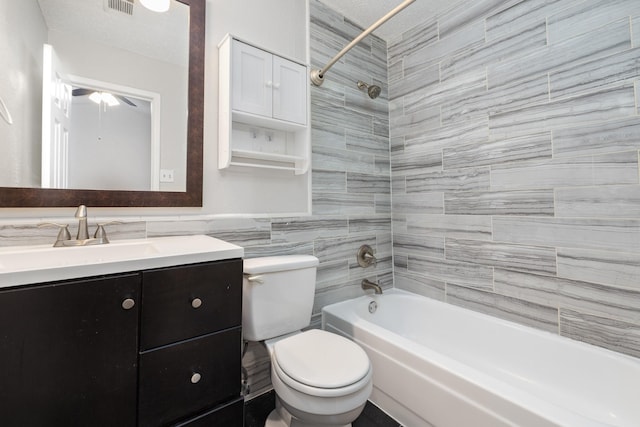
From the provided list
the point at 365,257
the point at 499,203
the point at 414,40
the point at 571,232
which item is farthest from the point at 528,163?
the point at 414,40

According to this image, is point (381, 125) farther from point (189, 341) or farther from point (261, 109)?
point (189, 341)

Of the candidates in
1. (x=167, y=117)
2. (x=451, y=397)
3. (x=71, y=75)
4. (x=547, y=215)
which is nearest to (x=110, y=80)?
(x=71, y=75)

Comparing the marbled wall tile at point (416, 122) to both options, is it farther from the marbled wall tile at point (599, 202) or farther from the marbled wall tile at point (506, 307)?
the marbled wall tile at point (506, 307)

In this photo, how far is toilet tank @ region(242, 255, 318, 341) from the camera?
128 cm

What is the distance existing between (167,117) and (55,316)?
3.22 feet

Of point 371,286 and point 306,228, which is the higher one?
point 306,228

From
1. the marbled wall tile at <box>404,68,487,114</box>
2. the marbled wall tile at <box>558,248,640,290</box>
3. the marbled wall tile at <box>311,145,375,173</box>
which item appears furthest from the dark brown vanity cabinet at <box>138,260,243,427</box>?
the marbled wall tile at <box>404,68,487,114</box>

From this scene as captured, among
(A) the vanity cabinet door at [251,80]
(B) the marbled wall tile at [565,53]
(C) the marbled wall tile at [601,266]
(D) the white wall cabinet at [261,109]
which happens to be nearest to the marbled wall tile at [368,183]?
(D) the white wall cabinet at [261,109]

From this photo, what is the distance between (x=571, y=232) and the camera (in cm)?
145

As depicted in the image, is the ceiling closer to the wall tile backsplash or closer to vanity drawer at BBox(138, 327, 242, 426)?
the wall tile backsplash

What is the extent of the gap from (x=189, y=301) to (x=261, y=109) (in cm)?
109

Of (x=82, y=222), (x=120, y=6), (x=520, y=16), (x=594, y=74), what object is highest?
(x=520, y=16)

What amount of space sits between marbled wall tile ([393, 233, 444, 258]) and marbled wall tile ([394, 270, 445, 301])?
0.18 m

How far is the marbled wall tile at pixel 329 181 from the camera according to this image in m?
1.87
